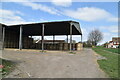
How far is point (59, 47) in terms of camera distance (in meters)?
A: 25.4

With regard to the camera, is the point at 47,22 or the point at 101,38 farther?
the point at 101,38

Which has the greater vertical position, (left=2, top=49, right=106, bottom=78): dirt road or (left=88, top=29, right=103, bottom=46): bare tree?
(left=88, top=29, right=103, bottom=46): bare tree

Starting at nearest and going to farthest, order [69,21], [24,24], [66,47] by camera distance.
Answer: [69,21] → [24,24] → [66,47]

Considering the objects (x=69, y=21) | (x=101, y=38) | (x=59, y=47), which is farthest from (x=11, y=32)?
(x=101, y=38)

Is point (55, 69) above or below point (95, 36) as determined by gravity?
below

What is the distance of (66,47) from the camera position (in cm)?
2453

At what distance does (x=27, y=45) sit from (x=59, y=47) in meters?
10.4

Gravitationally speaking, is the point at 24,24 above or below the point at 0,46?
above

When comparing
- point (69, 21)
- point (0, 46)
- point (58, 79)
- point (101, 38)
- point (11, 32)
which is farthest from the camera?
point (101, 38)

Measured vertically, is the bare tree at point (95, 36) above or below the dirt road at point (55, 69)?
above

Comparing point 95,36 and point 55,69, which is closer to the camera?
point 55,69

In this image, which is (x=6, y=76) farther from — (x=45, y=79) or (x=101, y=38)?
(x=101, y=38)

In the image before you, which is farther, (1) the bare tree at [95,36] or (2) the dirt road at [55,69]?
(1) the bare tree at [95,36]

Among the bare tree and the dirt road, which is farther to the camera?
the bare tree
